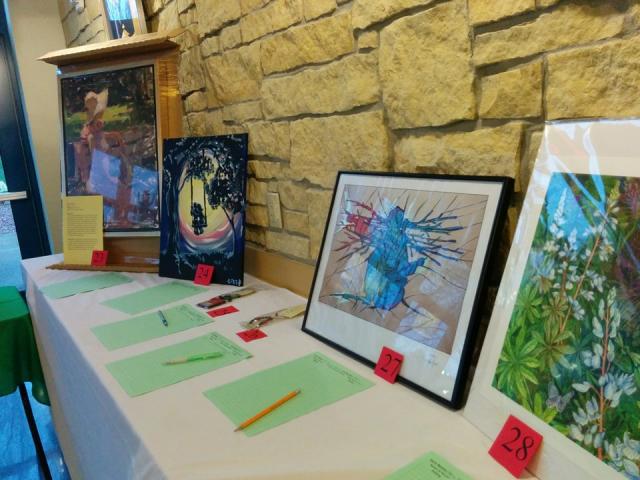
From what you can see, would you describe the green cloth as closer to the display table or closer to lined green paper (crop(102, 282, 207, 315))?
lined green paper (crop(102, 282, 207, 315))

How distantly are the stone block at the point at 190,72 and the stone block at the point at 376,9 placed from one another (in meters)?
0.87

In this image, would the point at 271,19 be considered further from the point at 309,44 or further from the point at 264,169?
the point at 264,169

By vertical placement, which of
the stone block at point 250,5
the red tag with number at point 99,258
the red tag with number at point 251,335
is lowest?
the red tag with number at point 99,258

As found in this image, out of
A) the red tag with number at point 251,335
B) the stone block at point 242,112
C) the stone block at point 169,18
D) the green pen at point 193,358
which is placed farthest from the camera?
the stone block at point 169,18

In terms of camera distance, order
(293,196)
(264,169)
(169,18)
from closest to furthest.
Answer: (293,196), (264,169), (169,18)

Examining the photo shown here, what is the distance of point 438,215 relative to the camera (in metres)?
0.88

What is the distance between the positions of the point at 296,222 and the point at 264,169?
0.22 metres

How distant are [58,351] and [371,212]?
985 millimetres

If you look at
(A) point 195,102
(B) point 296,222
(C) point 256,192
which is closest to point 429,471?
(B) point 296,222

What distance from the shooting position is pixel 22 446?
6.45ft

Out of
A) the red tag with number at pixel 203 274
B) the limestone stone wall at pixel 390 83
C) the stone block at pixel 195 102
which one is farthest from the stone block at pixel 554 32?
the stone block at pixel 195 102

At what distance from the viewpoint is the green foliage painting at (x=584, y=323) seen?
56cm

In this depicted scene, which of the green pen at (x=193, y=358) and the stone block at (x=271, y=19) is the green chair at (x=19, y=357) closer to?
the green pen at (x=193, y=358)

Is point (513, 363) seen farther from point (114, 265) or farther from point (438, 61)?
point (114, 265)
